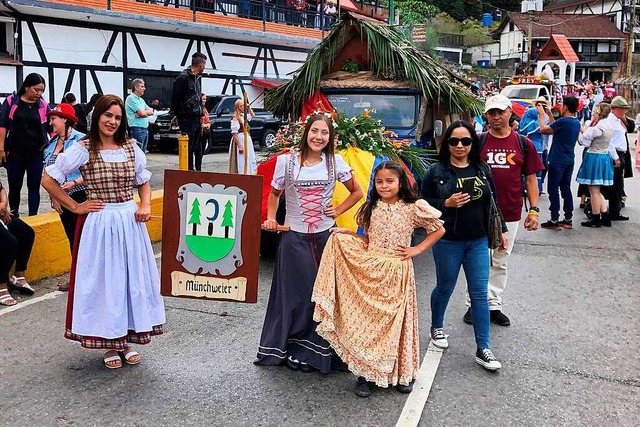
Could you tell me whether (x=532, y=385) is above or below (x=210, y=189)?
below

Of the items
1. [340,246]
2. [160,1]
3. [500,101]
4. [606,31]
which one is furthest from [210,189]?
[606,31]

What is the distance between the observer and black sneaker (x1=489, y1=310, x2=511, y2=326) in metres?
5.89

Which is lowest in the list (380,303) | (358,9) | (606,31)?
(380,303)

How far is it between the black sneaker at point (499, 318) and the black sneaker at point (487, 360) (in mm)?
995

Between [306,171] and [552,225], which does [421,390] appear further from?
[552,225]

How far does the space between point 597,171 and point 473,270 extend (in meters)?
6.14

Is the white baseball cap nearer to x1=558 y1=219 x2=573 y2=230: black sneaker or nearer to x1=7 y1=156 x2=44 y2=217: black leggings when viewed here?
x1=558 y1=219 x2=573 y2=230: black sneaker

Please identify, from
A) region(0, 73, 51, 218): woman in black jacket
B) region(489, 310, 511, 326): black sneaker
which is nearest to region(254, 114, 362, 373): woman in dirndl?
region(489, 310, 511, 326): black sneaker

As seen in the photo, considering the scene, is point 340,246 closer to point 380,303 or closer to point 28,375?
point 380,303

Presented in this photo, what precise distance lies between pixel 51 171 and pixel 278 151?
3.68 meters

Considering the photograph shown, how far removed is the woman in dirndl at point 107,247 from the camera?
457 cm

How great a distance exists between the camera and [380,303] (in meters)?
4.32

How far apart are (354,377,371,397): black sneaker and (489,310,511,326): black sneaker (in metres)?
1.92

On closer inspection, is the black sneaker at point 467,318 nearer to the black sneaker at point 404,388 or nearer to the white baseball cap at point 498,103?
the black sneaker at point 404,388
